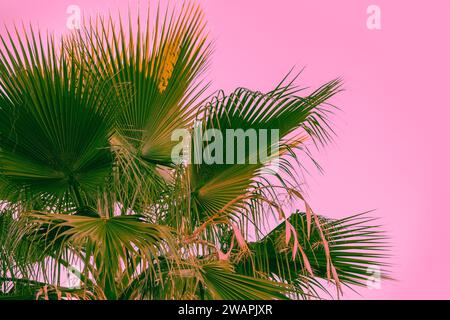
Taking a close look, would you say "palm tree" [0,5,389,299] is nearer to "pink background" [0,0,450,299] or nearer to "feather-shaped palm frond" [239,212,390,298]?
"feather-shaped palm frond" [239,212,390,298]

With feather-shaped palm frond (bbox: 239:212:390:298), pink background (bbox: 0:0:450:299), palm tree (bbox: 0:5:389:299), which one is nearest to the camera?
palm tree (bbox: 0:5:389:299)

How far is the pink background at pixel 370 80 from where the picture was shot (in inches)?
235

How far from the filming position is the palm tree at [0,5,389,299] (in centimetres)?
274

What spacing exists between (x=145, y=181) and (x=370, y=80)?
3.42 meters

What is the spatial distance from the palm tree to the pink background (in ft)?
7.85

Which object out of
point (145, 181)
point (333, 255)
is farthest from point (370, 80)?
point (145, 181)

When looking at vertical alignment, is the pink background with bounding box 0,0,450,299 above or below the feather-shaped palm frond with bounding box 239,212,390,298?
above

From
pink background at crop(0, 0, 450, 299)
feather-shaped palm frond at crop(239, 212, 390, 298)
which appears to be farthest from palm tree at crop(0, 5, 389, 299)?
pink background at crop(0, 0, 450, 299)

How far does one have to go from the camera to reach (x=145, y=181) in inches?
132

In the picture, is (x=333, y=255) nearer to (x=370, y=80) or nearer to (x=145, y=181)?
(x=145, y=181)

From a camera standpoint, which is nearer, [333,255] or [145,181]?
[145,181]
